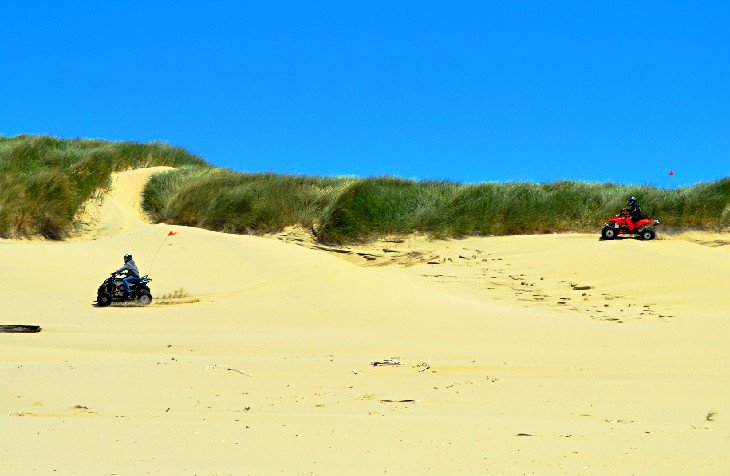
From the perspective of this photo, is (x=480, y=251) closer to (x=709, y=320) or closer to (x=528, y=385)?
(x=709, y=320)

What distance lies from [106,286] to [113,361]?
5.43 m

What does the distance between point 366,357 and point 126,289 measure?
19.5ft

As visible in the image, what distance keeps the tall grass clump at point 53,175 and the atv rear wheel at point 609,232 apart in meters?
11.3

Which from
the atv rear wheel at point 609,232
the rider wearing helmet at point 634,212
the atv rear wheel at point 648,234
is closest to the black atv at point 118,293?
the atv rear wheel at point 609,232

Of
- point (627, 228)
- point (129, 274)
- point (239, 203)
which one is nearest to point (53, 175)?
point (239, 203)

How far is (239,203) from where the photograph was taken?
A: 2044 centimetres

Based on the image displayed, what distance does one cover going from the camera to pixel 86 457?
16.0 feet

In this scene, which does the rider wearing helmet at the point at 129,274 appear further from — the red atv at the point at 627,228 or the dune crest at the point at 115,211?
the red atv at the point at 627,228

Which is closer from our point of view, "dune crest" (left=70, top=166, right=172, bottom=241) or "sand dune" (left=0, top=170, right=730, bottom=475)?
"sand dune" (left=0, top=170, right=730, bottom=475)

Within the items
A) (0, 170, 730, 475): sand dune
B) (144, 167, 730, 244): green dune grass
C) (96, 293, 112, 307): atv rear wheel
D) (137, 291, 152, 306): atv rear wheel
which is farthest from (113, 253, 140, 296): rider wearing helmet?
(144, 167, 730, 244): green dune grass

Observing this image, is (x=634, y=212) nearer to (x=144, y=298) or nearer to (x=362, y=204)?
(x=362, y=204)

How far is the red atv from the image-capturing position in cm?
1844

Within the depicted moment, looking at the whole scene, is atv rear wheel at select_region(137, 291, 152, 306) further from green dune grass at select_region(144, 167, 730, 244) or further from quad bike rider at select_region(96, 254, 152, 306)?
green dune grass at select_region(144, 167, 730, 244)

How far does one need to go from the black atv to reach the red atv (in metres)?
9.42
